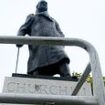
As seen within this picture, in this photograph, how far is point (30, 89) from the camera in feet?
9.89

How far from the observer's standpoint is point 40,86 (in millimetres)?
3059

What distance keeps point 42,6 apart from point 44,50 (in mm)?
707

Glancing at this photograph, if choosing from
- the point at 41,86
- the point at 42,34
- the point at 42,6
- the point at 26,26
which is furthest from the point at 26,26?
the point at 41,86

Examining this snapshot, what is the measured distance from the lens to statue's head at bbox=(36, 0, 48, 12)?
447 cm

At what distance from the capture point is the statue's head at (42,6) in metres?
4.47

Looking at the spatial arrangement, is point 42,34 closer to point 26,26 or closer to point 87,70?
point 26,26

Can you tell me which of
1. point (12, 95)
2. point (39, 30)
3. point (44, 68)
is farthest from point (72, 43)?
point (39, 30)

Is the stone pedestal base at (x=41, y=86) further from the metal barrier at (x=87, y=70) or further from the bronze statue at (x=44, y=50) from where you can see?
the metal barrier at (x=87, y=70)

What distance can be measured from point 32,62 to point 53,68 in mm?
248

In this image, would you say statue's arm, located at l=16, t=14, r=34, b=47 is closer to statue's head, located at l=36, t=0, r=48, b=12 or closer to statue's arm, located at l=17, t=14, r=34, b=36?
statue's arm, located at l=17, t=14, r=34, b=36

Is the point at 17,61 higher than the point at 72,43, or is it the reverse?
the point at 17,61

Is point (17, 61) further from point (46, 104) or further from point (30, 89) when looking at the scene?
point (46, 104)

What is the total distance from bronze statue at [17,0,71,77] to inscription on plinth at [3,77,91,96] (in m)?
0.54

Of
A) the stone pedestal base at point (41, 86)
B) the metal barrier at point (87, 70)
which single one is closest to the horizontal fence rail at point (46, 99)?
the metal barrier at point (87, 70)
